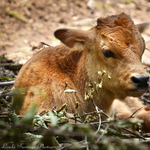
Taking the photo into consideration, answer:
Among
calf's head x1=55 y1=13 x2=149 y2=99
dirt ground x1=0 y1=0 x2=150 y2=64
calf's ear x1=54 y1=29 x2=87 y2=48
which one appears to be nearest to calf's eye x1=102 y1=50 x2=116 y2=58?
calf's head x1=55 y1=13 x2=149 y2=99

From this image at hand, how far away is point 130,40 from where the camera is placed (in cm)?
407

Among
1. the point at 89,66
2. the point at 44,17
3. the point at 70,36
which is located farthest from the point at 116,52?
the point at 44,17

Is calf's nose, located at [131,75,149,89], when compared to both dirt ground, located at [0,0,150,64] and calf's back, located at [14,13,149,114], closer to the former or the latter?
calf's back, located at [14,13,149,114]

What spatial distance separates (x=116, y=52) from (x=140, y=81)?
0.63 m

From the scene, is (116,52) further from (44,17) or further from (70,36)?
(44,17)

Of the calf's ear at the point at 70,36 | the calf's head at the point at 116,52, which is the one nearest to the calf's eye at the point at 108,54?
the calf's head at the point at 116,52

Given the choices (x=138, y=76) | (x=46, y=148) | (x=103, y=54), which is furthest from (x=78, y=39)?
(x=46, y=148)

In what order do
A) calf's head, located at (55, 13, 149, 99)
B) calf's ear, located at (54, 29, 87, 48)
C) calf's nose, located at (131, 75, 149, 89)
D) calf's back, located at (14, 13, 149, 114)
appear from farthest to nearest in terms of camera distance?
calf's ear, located at (54, 29, 87, 48)
calf's back, located at (14, 13, 149, 114)
calf's head, located at (55, 13, 149, 99)
calf's nose, located at (131, 75, 149, 89)

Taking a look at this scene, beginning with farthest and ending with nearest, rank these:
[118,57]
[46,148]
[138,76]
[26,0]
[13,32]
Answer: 1. [26,0]
2. [13,32]
3. [118,57]
4. [138,76]
5. [46,148]

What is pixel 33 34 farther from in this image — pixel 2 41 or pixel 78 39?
pixel 78 39

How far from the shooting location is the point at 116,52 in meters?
4.01

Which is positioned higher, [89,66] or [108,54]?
[108,54]

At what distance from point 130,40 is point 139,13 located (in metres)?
8.94

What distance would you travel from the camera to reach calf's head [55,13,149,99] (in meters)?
3.84
